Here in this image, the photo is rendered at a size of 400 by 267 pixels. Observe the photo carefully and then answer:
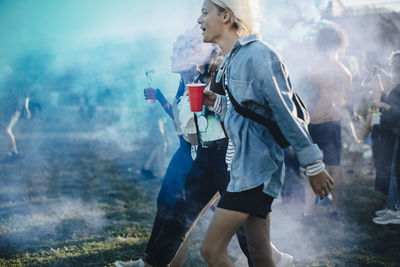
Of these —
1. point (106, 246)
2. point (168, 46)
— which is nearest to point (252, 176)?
point (106, 246)

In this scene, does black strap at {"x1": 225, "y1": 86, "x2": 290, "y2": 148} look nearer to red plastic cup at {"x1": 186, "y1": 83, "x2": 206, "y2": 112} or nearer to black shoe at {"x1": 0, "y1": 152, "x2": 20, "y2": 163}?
red plastic cup at {"x1": 186, "y1": 83, "x2": 206, "y2": 112}

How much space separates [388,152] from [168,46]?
355 centimetres

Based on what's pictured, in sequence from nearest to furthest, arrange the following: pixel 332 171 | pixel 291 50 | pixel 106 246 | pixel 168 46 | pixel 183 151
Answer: pixel 183 151 < pixel 106 246 < pixel 332 171 < pixel 168 46 < pixel 291 50

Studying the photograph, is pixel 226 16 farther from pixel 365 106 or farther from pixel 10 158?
pixel 10 158

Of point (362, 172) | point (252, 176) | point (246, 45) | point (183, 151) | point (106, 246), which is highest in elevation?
point (246, 45)

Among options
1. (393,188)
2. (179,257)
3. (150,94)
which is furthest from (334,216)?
(150,94)

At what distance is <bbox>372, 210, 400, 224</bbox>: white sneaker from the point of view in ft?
12.9

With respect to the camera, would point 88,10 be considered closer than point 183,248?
No

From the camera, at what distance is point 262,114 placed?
1679 millimetres

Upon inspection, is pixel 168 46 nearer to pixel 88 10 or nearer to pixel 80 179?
pixel 88 10

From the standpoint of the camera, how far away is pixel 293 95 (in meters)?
1.71

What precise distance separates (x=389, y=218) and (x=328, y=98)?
1.62 metres

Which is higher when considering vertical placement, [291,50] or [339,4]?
[339,4]

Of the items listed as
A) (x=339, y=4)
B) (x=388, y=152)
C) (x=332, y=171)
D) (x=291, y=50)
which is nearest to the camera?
(x=332, y=171)
